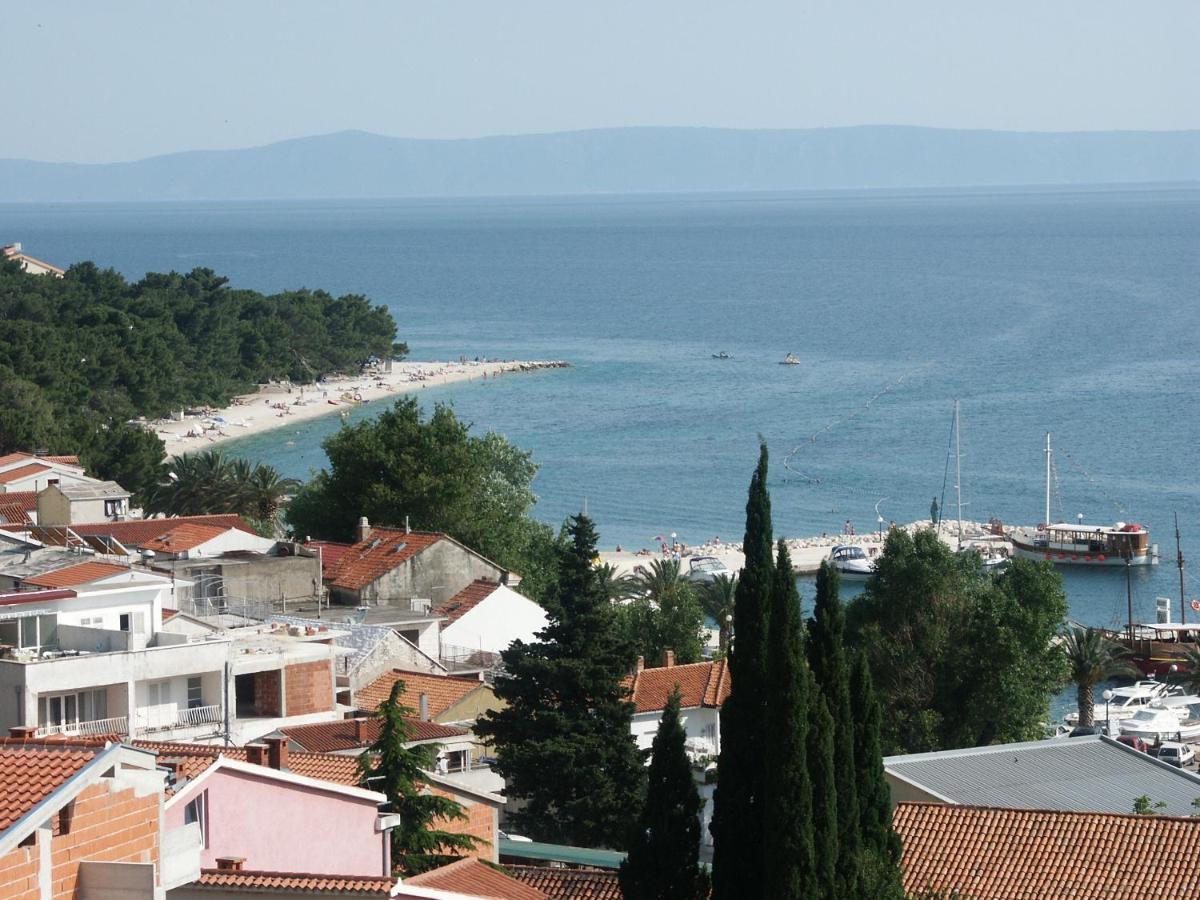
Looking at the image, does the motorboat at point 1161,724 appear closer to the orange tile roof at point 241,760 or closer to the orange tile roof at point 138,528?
the orange tile roof at point 138,528

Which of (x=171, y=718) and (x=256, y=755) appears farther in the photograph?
(x=171, y=718)

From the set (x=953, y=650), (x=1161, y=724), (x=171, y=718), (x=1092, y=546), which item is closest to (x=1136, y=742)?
(x=1161, y=724)

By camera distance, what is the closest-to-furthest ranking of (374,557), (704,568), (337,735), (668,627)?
(337,735), (374,557), (668,627), (704,568)

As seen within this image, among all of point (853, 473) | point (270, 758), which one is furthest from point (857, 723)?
point (853, 473)

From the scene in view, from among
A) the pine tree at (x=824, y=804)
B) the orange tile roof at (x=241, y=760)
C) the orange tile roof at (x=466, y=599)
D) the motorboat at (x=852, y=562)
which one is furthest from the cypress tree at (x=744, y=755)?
the motorboat at (x=852, y=562)

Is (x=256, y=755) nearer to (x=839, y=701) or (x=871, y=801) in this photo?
(x=839, y=701)

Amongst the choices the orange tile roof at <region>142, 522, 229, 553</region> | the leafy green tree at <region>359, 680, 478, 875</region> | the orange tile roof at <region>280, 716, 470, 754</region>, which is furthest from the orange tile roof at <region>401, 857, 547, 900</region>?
the orange tile roof at <region>142, 522, 229, 553</region>

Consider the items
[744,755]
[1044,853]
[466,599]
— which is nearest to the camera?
[744,755]
